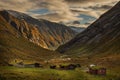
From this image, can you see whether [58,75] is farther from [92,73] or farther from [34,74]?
[92,73]

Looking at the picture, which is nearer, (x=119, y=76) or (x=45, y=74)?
(x=45, y=74)

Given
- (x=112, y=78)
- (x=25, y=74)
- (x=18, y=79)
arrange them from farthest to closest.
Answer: (x=112, y=78) < (x=25, y=74) < (x=18, y=79)

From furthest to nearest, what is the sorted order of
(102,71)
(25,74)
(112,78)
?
(102,71), (112,78), (25,74)

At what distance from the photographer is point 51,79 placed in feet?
464

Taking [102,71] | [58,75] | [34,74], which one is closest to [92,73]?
[102,71]

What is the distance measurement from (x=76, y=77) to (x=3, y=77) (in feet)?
120

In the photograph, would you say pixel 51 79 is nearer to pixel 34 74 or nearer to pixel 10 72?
pixel 34 74

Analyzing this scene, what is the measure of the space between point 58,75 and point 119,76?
35.4m

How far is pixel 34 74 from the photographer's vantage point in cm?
15050

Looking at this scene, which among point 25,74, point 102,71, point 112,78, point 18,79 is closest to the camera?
point 18,79

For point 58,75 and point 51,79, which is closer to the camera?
point 51,79

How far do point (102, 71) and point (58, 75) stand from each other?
3491 centimetres

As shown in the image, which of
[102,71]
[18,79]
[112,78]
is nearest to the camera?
[18,79]

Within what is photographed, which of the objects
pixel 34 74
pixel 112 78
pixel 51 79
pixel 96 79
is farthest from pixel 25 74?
pixel 112 78
